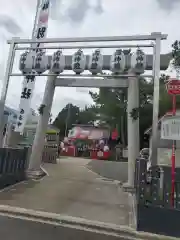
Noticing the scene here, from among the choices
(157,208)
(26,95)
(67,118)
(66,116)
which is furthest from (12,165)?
(66,116)

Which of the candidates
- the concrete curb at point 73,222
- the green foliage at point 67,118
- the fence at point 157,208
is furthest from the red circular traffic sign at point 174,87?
the green foliage at point 67,118

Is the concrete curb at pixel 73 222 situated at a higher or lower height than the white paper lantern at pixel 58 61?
lower

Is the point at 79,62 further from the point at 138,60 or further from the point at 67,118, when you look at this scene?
the point at 67,118

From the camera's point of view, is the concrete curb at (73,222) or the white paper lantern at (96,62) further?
the white paper lantern at (96,62)

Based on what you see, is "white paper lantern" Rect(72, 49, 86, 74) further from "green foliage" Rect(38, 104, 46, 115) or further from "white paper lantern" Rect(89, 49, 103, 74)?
"green foliage" Rect(38, 104, 46, 115)

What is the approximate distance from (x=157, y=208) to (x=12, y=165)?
5.08 m

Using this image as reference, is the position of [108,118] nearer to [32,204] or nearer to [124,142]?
[124,142]

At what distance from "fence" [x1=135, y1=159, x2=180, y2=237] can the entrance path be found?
592 millimetres

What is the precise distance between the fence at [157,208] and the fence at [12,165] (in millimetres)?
4416

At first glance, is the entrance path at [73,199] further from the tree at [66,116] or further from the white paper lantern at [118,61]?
the tree at [66,116]

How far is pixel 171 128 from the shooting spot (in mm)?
5211

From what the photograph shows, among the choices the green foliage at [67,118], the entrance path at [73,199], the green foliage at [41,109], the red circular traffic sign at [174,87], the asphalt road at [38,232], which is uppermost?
the green foliage at [67,118]

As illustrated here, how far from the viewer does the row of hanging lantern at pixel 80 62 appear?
325 inches

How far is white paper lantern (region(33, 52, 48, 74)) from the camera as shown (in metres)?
8.91
